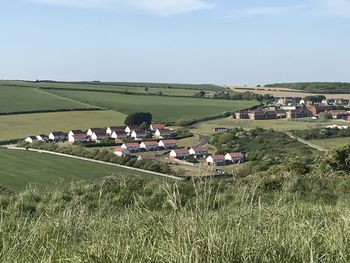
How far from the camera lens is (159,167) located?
42.7m

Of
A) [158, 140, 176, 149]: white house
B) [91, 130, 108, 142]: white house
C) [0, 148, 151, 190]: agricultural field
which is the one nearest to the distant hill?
[158, 140, 176, 149]: white house

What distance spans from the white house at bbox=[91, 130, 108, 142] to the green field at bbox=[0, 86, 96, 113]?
19866mm

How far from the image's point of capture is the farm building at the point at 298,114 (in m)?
91.0

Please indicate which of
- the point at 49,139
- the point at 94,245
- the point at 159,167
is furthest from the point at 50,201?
the point at 49,139

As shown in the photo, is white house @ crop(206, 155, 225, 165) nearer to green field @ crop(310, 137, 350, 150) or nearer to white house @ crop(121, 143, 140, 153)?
white house @ crop(121, 143, 140, 153)

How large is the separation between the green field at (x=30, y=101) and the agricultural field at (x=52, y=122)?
13.2 ft

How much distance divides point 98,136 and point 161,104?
3317 centimetres

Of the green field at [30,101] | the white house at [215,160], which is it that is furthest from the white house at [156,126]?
the white house at [215,160]

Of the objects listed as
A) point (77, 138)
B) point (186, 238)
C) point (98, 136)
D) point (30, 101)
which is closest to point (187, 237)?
point (186, 238)

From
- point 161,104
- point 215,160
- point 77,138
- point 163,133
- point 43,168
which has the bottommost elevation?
point 163,133

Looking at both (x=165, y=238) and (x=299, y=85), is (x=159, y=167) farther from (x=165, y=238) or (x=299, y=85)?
(x=299, y=85)

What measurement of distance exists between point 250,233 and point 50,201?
5.51 metres

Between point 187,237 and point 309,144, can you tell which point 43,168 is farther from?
point 187,237

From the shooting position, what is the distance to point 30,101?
90.8 metres
